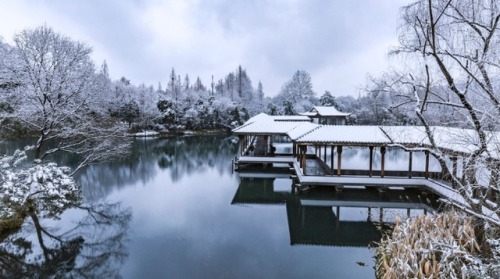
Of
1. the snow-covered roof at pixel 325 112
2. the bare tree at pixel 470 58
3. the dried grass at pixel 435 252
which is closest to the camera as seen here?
the bare tree at pixel 470 58

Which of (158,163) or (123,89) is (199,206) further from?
(123,89)

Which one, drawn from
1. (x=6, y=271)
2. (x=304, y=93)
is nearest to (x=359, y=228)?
(x=6, y=271)

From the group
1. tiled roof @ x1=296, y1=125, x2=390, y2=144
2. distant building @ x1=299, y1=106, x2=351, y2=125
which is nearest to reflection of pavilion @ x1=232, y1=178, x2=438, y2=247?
tiled roof @ x1=296, y1=125, x2=390, y2=144

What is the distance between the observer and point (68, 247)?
9.10 m

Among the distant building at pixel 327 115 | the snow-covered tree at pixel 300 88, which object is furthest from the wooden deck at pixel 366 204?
the snow-covered tree at pixel 300 88

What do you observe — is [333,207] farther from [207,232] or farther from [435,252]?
[435,252]

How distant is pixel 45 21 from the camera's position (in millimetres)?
12453

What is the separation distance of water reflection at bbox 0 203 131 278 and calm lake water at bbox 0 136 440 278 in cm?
3

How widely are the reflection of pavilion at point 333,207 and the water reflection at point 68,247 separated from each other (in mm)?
5070

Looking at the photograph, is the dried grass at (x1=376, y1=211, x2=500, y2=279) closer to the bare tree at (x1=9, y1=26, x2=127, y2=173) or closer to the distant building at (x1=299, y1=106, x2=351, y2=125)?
the bare tree at (x1=9, y1=26, x2=127, y2=173)

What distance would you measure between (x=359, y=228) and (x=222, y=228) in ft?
15.1

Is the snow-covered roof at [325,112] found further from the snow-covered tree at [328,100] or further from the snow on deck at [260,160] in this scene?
the snow on deck at [260,160]

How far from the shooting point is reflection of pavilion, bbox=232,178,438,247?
998 cm

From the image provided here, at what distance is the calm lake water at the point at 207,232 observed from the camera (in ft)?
25.7
